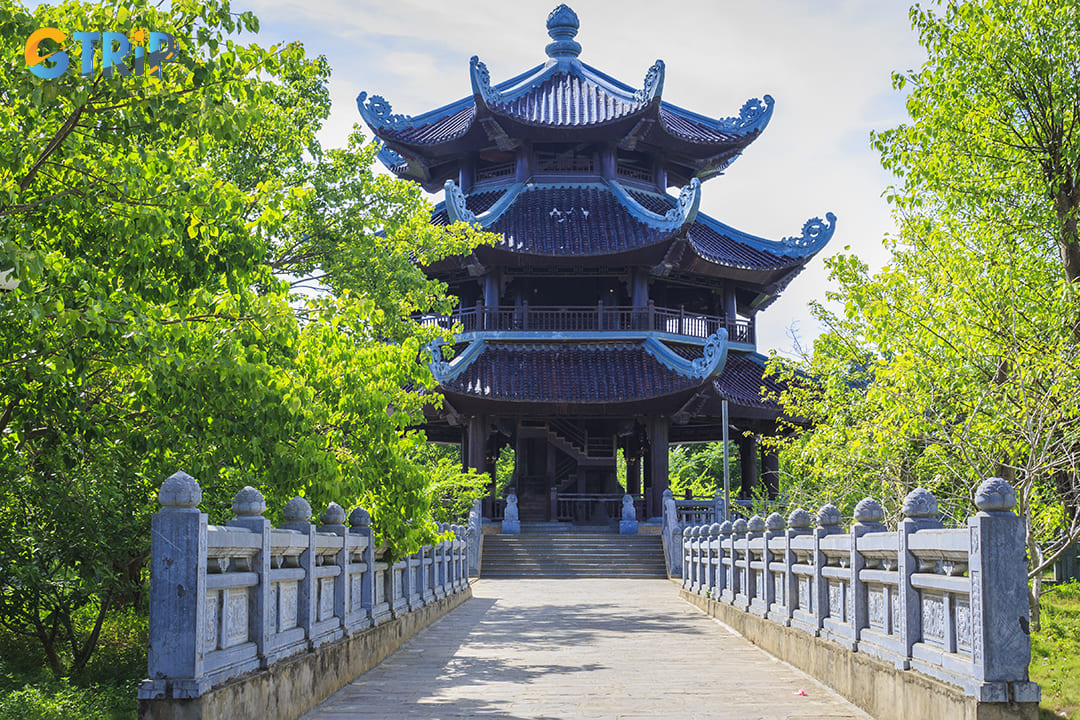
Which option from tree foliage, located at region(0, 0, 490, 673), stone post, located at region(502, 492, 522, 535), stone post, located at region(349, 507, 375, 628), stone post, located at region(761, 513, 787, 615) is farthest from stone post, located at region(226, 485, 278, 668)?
stone post, located at region(502, 492, 522, 535)

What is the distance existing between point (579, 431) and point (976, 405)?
71.0ft

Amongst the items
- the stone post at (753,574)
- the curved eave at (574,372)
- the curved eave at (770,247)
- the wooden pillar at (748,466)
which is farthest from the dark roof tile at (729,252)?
the stone post at (753,574)

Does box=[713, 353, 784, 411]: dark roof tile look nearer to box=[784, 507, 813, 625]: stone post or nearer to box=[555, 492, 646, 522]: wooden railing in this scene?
box=[555, 492, 646, 522]: wooden railing

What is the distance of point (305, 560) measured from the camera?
8.93 metres

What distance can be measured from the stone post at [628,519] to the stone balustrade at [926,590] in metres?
18.0

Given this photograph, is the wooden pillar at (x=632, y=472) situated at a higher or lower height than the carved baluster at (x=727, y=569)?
higher

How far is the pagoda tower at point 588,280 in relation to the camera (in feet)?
96.8

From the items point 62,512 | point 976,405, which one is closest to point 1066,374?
point 976,405

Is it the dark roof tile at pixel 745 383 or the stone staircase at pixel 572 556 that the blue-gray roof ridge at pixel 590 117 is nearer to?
the dark roof tile at pixel 745 383

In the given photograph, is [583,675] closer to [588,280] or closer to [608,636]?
[608,636]

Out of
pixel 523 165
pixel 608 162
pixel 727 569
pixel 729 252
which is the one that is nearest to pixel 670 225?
pixel 729 252

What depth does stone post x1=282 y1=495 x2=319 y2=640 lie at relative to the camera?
28.5 feet

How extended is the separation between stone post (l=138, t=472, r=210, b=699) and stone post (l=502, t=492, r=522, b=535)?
23526 millimetres

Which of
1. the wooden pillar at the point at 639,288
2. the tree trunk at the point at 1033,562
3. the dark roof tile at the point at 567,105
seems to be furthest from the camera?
the dark roof tile at the point at 567,105
